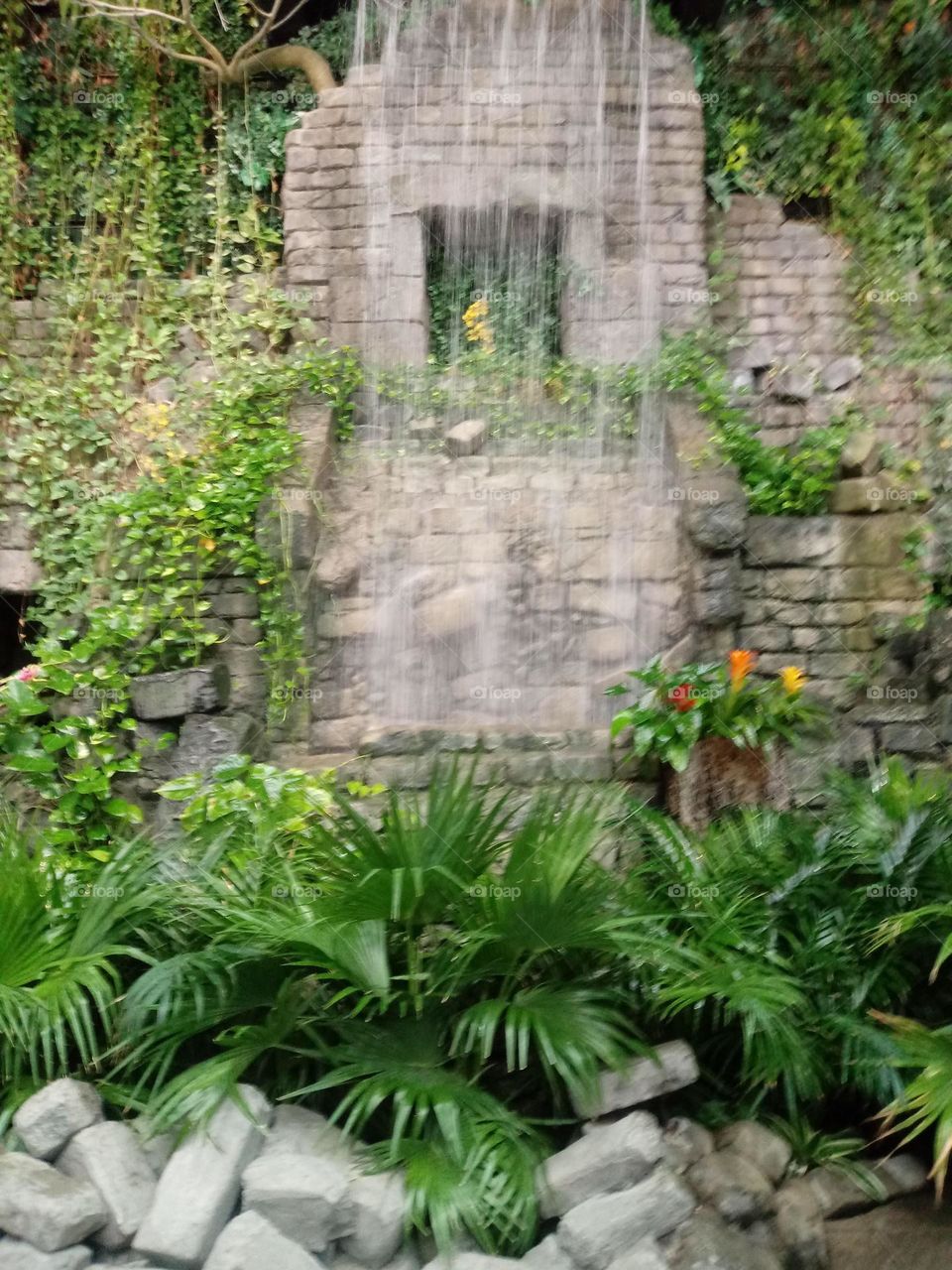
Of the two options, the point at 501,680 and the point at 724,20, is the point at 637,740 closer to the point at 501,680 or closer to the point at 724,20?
the point at 501,680

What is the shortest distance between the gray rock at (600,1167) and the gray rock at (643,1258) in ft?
0.54

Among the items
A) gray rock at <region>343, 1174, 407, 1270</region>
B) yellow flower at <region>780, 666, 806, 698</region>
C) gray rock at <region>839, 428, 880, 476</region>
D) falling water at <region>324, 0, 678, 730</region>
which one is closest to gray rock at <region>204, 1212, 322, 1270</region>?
gray rock at <region>343, 1174, 407, 1270</region>

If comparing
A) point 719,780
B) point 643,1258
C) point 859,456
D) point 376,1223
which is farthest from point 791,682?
point 376,1223

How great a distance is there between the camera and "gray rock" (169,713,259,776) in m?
5.26

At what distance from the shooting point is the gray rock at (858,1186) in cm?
342

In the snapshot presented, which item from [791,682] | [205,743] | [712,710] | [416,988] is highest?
[791,682]

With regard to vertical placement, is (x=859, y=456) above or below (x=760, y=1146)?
above

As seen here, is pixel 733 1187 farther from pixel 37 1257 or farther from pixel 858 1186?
pixel 37 1257

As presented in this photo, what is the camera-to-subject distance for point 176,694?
17.5 ft

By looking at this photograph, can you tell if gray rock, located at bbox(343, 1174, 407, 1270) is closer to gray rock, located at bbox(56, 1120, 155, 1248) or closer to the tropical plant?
the tropical plant

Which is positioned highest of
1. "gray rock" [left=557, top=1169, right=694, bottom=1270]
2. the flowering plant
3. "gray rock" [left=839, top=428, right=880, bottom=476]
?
"gray rock" [left=839, top=428, right=880, bottom=476]

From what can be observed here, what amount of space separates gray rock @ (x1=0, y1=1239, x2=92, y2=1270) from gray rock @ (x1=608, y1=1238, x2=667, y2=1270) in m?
1.37

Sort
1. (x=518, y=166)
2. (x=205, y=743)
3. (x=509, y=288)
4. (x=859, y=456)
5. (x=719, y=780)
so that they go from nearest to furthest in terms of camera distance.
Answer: (x=719, y=780), (x=205, y=743), (x=859, y=456), (x=518, y=166), (x=509, y=288)

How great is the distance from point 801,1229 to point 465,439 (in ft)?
14.1
